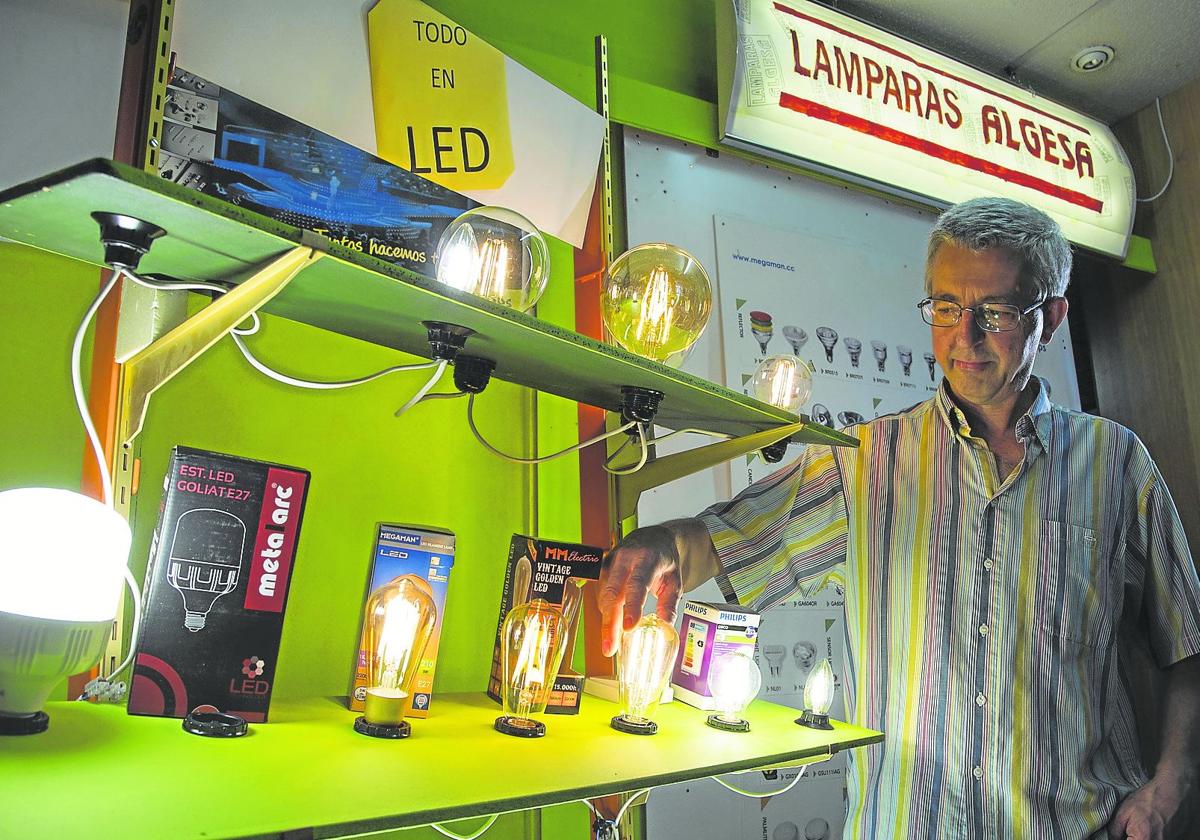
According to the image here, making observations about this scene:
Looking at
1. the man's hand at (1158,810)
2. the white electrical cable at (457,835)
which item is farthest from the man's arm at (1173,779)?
the white electrical cable at (457,835)

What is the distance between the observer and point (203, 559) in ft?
3.20

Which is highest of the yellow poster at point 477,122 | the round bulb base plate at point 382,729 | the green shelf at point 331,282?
the yellow poster at point 477,122

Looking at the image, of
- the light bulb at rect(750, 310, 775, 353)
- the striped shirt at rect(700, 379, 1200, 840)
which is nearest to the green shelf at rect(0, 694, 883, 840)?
the striped shirt at rect(700, 379, 1200, 840)

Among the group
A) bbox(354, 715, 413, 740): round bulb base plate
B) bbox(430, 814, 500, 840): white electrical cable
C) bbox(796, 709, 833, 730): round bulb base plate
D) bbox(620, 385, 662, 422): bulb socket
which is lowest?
bbox(430, 814, 500, 840): white electrical cable

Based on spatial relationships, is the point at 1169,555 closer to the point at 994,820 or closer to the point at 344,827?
the point at 994,820

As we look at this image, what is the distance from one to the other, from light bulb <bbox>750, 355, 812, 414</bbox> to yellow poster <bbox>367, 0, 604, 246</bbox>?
528 millimetres

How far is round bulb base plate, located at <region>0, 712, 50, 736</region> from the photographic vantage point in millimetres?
835

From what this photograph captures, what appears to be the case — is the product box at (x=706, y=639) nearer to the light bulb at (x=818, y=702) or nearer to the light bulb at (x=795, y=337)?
the light bulb at (x=818, y=702)

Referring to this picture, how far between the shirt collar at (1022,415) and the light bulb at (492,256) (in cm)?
97

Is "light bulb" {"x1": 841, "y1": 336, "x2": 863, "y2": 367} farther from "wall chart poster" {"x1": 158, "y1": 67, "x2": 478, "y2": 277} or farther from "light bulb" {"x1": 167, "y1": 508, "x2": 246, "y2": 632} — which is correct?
"light bulb" {"x1": 167, "y1": 508, "x2": 246, "y2": 632}

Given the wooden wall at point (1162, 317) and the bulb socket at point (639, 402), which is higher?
the wooden wall at point (1162, 317)

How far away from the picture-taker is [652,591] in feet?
4.72

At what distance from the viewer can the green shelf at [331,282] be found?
729 mm

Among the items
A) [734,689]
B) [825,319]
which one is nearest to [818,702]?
[734,689]
